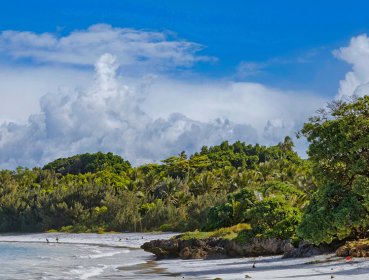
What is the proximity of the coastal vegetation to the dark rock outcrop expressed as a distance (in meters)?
0.56

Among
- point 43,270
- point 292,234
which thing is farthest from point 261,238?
point 43,270

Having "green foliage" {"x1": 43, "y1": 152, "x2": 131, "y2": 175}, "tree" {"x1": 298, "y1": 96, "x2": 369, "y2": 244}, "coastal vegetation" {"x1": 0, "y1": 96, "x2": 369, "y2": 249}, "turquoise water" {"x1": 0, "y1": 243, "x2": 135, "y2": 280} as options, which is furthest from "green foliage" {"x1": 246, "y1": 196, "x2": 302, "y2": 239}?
"green foliage" {"x1": 43, "y1": 152, "x2": 131, "y2": 175}

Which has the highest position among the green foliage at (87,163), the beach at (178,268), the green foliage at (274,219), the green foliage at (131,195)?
the green foliage at (87,163)

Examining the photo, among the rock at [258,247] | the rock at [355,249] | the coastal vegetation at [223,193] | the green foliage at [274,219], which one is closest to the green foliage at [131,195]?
the coastal vegetation at [223,193]

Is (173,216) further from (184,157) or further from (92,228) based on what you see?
(184,157)

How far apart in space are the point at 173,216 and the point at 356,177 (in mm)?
49222

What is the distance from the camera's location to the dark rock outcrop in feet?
117

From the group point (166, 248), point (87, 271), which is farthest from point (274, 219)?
point (87, 271)

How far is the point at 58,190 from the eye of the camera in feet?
298

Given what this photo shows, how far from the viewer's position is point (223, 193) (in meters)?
78.0

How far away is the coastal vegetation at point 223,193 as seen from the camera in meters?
28.9

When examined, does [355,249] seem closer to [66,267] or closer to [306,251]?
[306,251]

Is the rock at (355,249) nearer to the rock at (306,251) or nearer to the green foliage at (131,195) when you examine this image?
the rock at (306,251)

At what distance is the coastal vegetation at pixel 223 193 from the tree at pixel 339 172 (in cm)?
5
